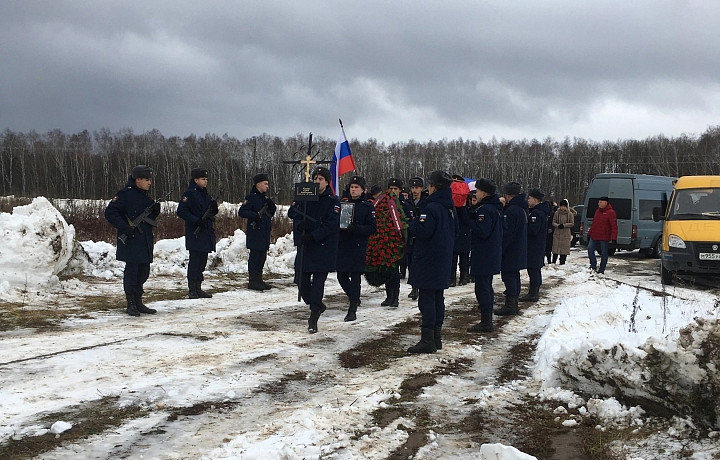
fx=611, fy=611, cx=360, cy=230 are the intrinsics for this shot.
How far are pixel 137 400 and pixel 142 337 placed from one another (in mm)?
2221

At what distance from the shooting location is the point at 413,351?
20.8 feet

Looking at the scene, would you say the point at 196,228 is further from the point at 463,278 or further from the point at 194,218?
the point at 463,278

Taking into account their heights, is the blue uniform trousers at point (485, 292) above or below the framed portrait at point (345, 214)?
below

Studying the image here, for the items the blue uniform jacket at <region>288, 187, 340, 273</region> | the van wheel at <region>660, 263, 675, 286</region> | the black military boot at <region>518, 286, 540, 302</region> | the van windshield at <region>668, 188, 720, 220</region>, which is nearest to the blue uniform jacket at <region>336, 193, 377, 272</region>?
the blue uniform jacket at <region>288, 187, 340, 273</region>

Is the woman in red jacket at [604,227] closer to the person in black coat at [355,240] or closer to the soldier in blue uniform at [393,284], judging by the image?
the soldier in blue uniform at [393,284]

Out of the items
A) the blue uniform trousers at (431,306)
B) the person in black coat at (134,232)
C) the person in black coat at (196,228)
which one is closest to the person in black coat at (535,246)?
the blue uniform trousers at (431,306)

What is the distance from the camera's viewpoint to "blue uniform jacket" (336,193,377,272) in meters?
8.11

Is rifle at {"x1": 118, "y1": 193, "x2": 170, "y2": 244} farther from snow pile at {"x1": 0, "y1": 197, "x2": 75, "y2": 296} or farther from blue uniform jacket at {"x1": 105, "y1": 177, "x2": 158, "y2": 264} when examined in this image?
snow pile at {"x1": 0, "y1": 197, "x2": 75, "y2": 296}

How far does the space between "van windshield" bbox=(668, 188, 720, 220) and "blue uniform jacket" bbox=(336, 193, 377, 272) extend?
807 centimetres

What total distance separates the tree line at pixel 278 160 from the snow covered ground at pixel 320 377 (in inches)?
2031

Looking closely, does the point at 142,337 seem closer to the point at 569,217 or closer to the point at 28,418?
the point at 28,418

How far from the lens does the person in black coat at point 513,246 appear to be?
9.11 metres

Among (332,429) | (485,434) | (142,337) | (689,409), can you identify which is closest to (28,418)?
(332,429)

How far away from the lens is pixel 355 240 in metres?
8.30
